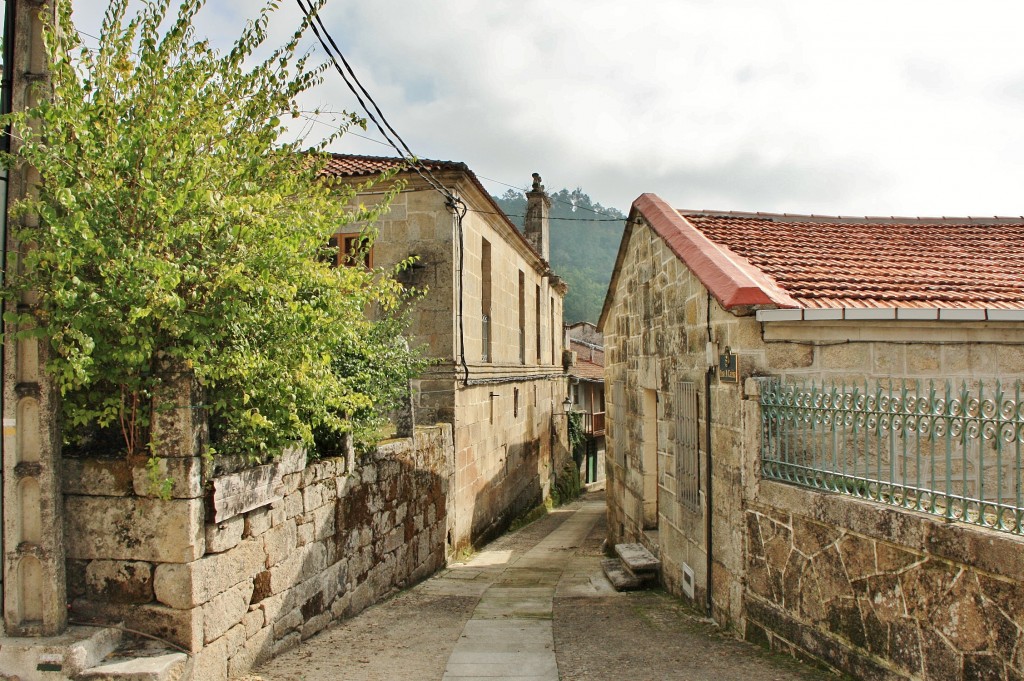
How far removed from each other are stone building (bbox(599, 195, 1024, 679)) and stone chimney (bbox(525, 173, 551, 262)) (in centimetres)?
1138

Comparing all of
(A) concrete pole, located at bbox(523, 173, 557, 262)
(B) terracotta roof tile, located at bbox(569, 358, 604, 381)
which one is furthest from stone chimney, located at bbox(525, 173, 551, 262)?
(B) terracotta roof tile, located at bbox(569, 358, 604, 381)

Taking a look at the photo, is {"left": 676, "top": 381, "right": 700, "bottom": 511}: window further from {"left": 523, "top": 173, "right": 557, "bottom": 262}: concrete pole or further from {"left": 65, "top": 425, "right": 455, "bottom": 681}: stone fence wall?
{"left": 523, "top": 173, "right": 557, "bottom": 262}: concrete pole

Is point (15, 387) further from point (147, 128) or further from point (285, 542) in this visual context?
point (285, 542)

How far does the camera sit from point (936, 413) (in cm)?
375

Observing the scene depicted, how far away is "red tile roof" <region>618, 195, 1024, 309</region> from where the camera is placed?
18.3ft

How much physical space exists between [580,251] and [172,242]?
9539 cm

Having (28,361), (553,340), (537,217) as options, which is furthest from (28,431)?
(553,340)

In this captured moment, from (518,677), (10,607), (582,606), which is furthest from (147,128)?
(582,606)

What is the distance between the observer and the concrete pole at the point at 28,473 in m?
3.82

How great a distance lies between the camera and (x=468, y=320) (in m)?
11.0

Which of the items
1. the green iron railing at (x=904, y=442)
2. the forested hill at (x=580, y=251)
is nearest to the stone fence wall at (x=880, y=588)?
the green iron railing at (x=904, y=442)

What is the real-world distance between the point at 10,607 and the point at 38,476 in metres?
0.69

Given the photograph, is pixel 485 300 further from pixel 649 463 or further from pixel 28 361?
pixel 28 361

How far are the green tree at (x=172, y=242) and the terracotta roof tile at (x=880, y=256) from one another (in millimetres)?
3670
